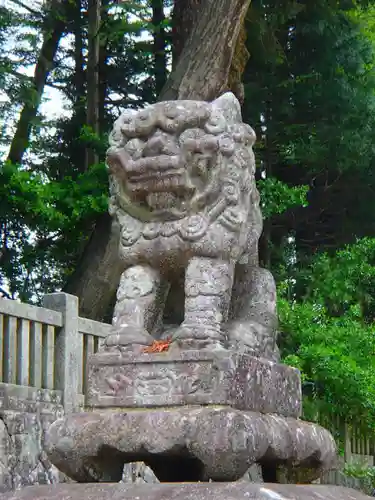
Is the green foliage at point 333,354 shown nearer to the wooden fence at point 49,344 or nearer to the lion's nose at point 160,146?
the wooden fence at point 49,344

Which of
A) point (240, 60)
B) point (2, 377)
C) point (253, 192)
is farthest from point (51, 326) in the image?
point (240, 60)

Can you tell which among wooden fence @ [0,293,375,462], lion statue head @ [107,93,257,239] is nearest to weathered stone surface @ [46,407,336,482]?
lion statue head @ [107,93,257,239]

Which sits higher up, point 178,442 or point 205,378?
point 205,378

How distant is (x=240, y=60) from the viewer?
10.5m

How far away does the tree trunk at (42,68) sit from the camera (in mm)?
11461

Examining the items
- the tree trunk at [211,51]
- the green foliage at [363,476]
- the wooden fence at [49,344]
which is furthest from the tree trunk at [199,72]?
the green foliage at [363,476]

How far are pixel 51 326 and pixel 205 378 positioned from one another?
12.0 ft

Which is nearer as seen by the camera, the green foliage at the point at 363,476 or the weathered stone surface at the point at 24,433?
the weathered stone surface at the point at 24,433

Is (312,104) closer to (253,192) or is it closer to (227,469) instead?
(253,192)

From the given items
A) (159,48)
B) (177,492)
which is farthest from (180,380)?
(159,48)

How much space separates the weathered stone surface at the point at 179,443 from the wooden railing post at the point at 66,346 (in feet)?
11.0

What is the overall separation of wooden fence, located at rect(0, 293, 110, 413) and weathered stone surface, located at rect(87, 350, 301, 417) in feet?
9.22

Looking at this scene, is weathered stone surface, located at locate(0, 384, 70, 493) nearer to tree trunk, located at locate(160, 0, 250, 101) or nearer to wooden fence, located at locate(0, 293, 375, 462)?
wooden fence, located at locate(0, 293, 375, 462)

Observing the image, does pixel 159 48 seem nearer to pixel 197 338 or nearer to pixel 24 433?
pixel 24 433
